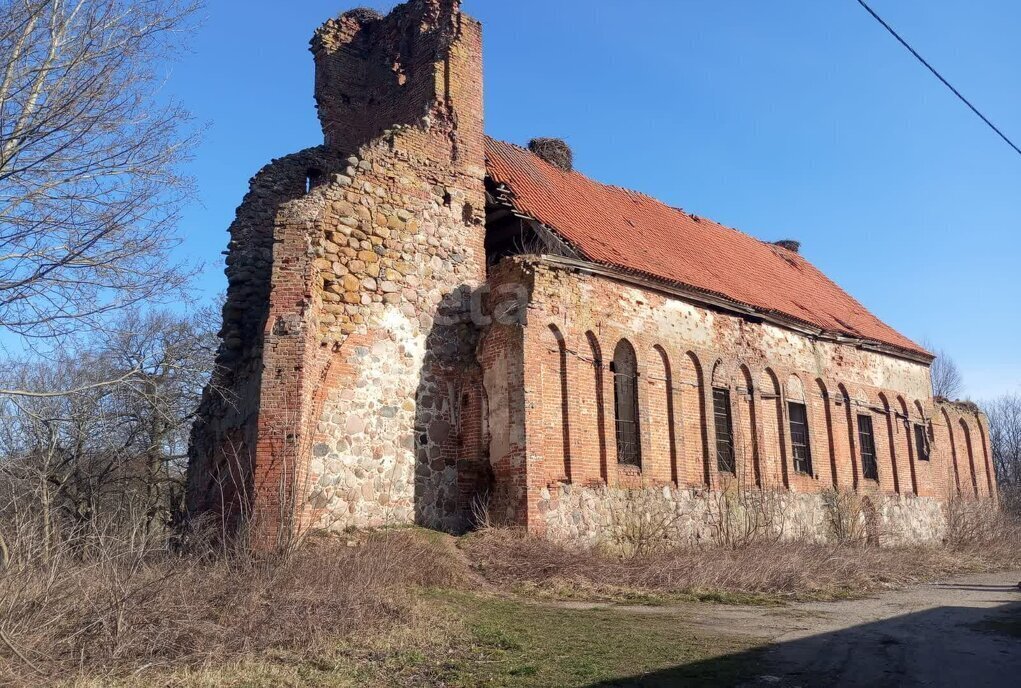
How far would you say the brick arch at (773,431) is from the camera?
18.1 metres

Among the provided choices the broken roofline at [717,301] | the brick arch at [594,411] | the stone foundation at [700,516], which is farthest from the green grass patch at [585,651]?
the broken roofline at [717,301]

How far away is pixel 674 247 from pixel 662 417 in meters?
5.65

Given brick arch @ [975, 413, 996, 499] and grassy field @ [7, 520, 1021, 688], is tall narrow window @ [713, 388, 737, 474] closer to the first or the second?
grassy field @ [7, 520, 1021, 688]

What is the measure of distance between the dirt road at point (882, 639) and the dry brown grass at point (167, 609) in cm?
304

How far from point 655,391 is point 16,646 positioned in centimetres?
1208

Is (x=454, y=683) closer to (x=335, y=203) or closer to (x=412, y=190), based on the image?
(x=335, y=203)

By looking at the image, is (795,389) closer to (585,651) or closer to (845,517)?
(845,517)

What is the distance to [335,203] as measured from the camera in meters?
12.8

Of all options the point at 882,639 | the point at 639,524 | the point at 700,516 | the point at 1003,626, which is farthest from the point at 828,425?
the point at 882,639

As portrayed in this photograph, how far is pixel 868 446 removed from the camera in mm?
21672

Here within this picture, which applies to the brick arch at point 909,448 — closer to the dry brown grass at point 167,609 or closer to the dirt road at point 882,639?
the dirt road at point 882,639

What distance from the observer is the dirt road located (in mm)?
6586

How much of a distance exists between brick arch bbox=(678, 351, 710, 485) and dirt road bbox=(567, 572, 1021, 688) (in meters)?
4.50

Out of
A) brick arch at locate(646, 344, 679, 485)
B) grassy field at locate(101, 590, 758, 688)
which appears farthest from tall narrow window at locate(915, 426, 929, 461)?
grassy field at locate(101, 590, 758, 688)
